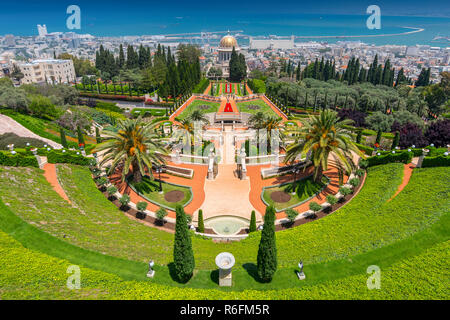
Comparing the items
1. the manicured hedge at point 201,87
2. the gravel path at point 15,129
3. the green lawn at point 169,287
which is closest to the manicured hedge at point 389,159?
the green lawn at point 169,287

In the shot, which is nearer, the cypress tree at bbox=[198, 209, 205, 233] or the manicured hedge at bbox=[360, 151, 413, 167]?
the cypress tree at bbox=[198, 209, 205, 233]

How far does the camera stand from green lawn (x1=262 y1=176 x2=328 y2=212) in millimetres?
29969

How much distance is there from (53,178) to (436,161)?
42.9m

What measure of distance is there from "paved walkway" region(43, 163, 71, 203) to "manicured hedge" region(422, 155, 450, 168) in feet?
127

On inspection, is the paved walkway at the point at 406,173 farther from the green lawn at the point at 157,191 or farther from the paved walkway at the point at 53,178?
the paved walkway at the point at 53,178

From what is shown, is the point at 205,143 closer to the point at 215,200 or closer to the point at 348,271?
the point at 215,200

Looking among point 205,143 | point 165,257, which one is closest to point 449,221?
point 165,257

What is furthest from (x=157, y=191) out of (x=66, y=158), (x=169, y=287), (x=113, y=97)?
(x=113, y=97)

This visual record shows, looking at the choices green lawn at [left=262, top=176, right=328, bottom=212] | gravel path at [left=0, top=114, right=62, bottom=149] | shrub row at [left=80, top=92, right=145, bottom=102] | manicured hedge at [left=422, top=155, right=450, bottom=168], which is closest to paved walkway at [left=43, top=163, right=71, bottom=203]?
gravel path at [left=0, top=114, right=62, bottom=149]

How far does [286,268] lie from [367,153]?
30.4 metres

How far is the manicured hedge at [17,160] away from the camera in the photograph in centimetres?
2808

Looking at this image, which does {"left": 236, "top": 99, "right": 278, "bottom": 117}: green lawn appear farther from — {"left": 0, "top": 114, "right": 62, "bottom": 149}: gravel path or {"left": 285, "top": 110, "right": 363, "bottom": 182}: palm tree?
{"left": 0, "top": 114, "right": 62, "bottom": 149}: gravel path

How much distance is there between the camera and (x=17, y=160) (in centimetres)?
2897

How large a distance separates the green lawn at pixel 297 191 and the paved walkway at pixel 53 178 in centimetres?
2192
